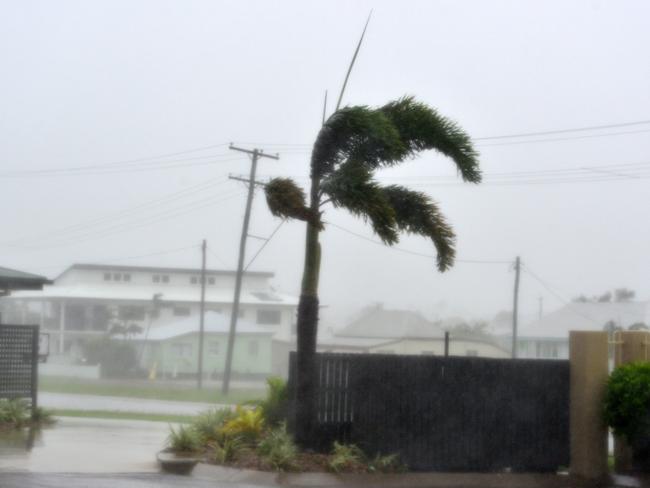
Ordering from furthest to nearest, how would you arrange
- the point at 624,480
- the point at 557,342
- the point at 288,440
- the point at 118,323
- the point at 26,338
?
the point at 118,323 → the point at 557,342 → the point at 26,338 → the point at 624,480 → the point at 288,440

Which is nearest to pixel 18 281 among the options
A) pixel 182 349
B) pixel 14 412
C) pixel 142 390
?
pixel 14 412

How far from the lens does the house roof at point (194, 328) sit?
186 feet

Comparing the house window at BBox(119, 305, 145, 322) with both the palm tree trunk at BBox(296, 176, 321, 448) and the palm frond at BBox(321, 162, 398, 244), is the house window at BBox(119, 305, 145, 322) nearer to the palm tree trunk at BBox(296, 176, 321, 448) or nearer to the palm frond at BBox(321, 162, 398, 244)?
the palm tree trunk at BBox(296, 176, 321, 448)

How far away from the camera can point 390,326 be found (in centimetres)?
3891

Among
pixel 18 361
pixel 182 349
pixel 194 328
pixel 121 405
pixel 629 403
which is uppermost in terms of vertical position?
pixel 194 328

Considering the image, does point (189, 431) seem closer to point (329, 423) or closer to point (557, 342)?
point (329, 423)

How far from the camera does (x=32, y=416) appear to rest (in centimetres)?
1898

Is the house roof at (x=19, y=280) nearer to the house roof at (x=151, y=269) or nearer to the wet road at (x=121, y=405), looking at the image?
the wet road at (x=121, y=405)

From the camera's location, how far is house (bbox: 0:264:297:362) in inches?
2210

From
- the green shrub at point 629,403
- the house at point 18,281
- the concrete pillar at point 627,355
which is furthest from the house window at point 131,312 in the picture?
the green shrub at point 629,403

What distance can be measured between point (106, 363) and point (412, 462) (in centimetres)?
4583

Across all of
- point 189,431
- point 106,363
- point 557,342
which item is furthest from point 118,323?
point 189,431

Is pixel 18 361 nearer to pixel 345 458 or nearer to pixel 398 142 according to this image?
pixel 345 458

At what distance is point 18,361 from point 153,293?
40.6m
